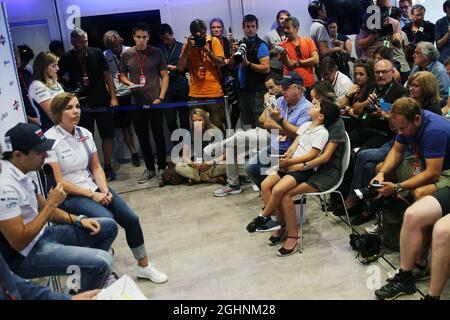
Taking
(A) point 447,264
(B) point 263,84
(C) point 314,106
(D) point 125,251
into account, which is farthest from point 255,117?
(A) point 447,264

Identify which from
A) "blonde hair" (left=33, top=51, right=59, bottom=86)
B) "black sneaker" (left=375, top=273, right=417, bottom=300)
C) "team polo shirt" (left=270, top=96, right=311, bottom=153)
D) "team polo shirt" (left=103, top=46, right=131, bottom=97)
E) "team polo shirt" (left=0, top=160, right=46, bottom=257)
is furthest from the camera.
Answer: "team polo shirt" (left=103, top=46, right=131, bottom=97)

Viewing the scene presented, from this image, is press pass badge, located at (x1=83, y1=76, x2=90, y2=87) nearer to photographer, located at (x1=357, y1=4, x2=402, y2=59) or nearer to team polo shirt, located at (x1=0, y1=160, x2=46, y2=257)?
team polo shirt, located at (x1=0, y1=160, x2=46, y2=257)

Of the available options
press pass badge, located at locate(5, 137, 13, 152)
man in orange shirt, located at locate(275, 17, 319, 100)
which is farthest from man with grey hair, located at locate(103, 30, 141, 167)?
press pass badge, located at locate(5, 137, 13, 152)

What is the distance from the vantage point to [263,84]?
5285mm

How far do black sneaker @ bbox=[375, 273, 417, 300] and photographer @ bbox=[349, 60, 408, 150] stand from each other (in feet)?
4.55

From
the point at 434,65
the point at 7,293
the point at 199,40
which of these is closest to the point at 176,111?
the point at 199,40

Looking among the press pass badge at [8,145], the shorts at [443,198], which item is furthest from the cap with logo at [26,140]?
the shorts at [443,198]

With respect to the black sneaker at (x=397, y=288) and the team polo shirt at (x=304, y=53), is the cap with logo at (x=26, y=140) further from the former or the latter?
the team polo shirt at (x=304, y=53)

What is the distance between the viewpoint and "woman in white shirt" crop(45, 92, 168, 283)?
3266 millimetres

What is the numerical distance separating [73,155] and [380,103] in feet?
7.81

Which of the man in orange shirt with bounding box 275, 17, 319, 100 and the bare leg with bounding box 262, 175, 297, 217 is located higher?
the man in orange shirt with bounding box 275, 17, 319, 100

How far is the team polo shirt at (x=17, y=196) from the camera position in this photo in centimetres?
240

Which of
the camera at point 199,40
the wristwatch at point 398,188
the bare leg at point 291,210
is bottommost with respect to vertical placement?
the bare leg at point 291,210

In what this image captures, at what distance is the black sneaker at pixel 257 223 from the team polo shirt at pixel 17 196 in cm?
172
